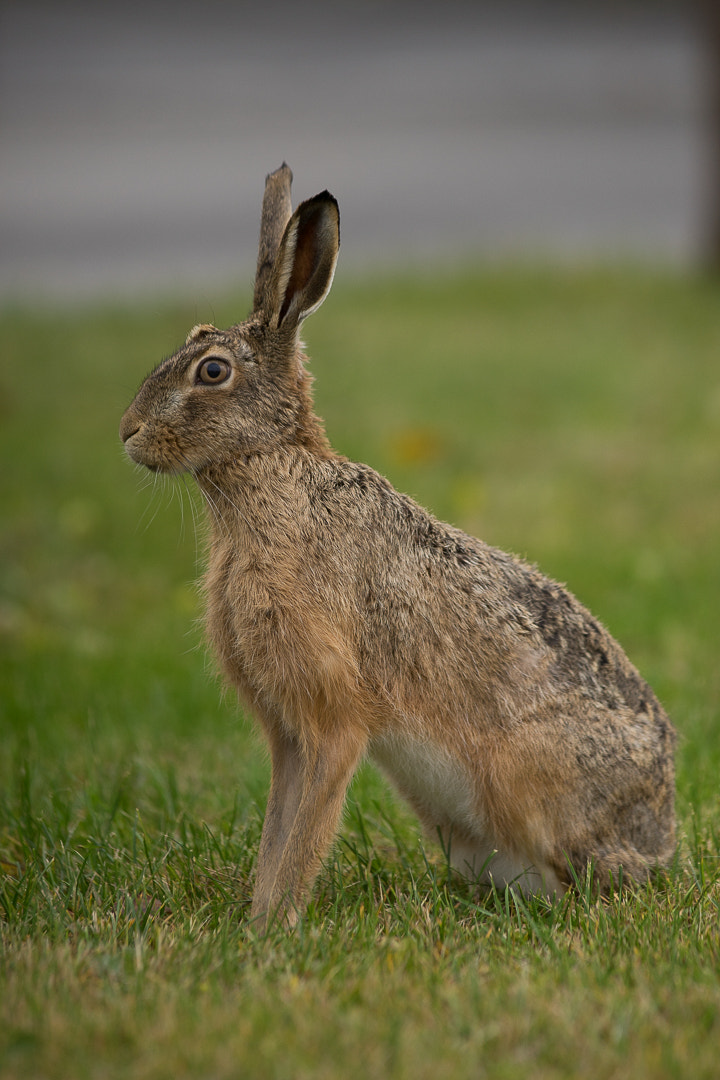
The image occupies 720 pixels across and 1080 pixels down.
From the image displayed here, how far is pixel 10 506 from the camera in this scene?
752 cm

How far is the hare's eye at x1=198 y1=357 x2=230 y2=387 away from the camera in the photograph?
3723mm

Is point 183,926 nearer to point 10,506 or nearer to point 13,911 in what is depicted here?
point 13,911

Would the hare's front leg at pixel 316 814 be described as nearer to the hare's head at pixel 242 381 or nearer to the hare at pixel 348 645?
A: the hare at pixel 348 645

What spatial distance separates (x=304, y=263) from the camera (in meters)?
3.67

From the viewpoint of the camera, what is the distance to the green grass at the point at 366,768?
275cm

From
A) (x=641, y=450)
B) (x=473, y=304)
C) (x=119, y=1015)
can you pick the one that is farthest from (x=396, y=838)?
(x=473, y=304)

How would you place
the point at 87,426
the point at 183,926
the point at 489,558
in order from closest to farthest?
the point at 183,926 → the point at 489,558 → the point at 87,426

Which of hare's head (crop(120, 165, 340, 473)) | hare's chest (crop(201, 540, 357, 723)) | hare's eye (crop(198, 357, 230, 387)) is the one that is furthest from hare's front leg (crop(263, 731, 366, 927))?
hare's eye (crop(198, 357, 230, 387))

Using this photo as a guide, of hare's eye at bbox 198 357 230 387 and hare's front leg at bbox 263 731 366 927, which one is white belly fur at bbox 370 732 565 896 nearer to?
hare's front leg at bbox 263 731 366 927

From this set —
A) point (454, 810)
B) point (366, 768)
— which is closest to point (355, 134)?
point (366, 768)

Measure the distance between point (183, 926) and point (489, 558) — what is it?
4.68 feet

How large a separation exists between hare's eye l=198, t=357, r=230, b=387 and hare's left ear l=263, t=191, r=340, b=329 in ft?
0.63

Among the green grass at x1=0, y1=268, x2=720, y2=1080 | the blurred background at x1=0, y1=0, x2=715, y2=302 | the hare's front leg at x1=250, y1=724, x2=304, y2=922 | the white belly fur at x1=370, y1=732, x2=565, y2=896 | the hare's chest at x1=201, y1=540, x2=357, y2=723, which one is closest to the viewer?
the green grass at x1=0, y1=268, x2=720, y2=1080

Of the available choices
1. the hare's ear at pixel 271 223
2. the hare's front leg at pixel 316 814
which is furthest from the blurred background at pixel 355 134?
the hare's front leg at pixel 316 814
